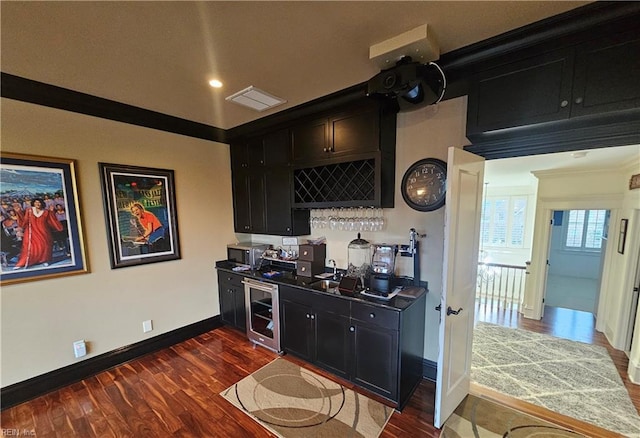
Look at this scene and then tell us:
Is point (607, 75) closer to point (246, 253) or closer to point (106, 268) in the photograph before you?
point (246, 253)

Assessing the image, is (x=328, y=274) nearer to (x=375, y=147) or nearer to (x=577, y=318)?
(x=375, y=147)

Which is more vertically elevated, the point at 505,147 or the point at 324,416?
the point at 505,147

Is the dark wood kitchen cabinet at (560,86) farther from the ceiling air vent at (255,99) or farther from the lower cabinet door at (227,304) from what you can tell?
the lower cabinet door at (227,304)

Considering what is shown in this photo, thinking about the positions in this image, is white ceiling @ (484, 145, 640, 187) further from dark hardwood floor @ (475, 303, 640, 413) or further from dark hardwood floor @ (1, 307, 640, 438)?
dark hardwood floor @ (1, 307, 640, 438)

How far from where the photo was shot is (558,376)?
2.68m

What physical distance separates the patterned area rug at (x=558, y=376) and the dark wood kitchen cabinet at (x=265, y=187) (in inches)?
107

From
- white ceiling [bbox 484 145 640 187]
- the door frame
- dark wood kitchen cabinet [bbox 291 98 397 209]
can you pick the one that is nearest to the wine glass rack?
dark wood kitchen cabinet [bbox 291 98 397 209]

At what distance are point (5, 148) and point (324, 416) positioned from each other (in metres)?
3.48

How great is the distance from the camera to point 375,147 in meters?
2.33

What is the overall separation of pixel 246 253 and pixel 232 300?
0.67m

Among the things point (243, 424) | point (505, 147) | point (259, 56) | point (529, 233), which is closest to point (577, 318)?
point (529, 233)

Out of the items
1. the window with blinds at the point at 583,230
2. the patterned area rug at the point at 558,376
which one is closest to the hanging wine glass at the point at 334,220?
the patterned area rug at the point at 558,376

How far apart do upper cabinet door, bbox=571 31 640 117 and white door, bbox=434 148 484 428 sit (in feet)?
2.15

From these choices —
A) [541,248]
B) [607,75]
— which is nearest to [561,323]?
Answer: [541,248]
